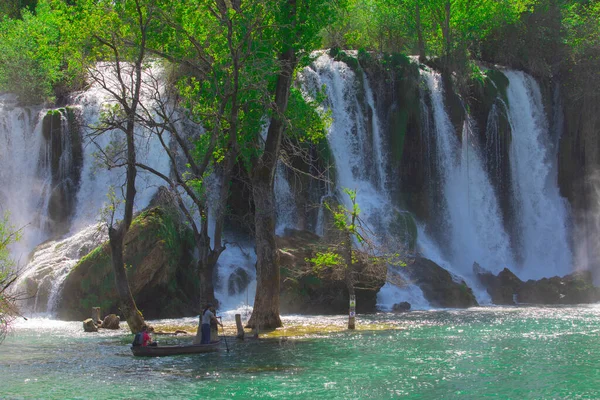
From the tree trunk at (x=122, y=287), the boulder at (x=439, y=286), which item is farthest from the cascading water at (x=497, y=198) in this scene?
the tree trunk at (x=122, y=287)

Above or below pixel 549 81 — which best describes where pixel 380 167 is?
below

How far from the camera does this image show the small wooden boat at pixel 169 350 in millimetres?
18516

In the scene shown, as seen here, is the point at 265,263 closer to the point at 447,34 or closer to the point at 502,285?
the point at 502,285

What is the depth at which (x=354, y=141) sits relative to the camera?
37.6 metres

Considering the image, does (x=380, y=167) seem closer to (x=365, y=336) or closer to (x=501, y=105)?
(x=501, y=105)

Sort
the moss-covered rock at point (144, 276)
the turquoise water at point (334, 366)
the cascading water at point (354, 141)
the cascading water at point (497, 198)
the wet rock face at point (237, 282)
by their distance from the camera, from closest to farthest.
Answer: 1. the turquoise water at point (334, 366)
2. the moss-covered rock at point (144, 276)
3. the wet rock face at point (237, 282)
4. the cascading water at point (354, 141)
5. the cascading water at point (497, 198)

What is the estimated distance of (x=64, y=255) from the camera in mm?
30172

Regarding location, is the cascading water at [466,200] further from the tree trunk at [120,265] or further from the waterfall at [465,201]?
the tree trunk at [120,265]

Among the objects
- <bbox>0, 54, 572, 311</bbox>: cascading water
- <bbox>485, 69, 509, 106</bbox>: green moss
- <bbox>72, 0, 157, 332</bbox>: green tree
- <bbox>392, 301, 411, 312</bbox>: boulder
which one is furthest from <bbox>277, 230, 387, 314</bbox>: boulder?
<bbox>485, 69, 509, 106</bbox>: green moss

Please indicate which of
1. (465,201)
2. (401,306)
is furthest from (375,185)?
(401,306)

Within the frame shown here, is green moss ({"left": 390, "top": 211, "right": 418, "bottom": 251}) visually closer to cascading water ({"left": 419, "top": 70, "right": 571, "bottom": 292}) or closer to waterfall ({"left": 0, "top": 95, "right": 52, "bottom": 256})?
cascading water ({"left": 419, "top": 70, "right": 571, "bottom": 292})

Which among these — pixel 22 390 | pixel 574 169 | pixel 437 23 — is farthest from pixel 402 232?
pixel 22 390

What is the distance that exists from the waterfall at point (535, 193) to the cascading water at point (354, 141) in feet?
28.8

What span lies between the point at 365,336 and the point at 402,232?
13693 millimetres
